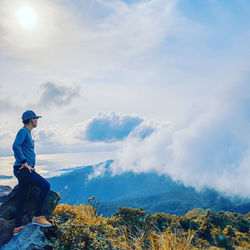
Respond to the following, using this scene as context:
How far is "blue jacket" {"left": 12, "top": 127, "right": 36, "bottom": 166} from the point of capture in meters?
6.07

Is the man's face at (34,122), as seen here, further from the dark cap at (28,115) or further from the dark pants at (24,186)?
the dark pants at (24,186)

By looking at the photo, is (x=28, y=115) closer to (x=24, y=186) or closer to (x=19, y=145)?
(x=19, y=145)

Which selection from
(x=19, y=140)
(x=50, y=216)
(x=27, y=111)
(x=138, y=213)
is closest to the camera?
(x=19, y=140)

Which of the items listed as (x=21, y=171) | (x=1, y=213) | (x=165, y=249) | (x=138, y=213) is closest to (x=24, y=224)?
(x=1, y=213)

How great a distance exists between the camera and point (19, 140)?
6.16 metres

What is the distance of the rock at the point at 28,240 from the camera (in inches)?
224

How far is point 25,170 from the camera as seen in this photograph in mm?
6254

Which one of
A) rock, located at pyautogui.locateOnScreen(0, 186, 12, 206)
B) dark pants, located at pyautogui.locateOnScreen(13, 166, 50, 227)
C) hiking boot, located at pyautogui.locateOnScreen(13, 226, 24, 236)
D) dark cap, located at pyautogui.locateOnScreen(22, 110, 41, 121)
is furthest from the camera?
rock, located at pyautogui.locateOnScreen(0, 186, 12, 206)

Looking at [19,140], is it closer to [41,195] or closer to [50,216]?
[41,195]

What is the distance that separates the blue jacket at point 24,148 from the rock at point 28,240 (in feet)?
6.61

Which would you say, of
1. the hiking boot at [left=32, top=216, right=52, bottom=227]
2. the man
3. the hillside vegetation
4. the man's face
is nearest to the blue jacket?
the man

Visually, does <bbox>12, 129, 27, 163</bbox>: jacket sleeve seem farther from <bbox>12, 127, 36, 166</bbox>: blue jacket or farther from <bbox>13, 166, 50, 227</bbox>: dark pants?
<bbox>13, 166, 50, 227</bbox>: dark pants

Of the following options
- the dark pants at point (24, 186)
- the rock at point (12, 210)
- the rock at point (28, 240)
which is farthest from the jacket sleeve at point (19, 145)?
the rock at point (28, 240)

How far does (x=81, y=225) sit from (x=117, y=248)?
1.35m
